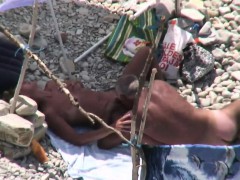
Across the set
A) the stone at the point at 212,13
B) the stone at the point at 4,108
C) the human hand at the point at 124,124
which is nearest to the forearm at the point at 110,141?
the human hand at the point at 124,124

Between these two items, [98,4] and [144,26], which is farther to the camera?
[98,4]

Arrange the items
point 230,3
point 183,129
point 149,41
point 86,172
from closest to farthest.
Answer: point 183,129 → point 86,172 → point 149,41 → point 230,3

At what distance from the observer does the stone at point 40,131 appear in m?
3.83

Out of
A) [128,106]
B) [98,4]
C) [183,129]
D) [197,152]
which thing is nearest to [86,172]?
[128,106]

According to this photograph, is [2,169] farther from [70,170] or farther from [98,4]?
[98,4]

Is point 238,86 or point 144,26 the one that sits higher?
point 144,26

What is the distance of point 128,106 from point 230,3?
178cm

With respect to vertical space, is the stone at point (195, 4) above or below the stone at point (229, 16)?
above

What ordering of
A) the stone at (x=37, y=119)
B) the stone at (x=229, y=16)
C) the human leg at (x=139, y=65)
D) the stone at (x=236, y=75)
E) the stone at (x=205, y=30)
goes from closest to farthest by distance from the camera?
the stone at (x=37, y=119), the human leg at (x=139, y=65), the stone at (x=236, y=75), the stone at (x=205, y=30), the stone at (x=229, y=16)

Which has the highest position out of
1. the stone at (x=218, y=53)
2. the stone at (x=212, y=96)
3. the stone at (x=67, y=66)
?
the stone at (x=67, y=66)

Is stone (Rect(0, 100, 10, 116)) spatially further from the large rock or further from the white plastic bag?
the white plastic bag

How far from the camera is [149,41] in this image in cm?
480

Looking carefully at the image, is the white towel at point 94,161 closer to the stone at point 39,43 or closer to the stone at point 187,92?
the stone at point 187,92

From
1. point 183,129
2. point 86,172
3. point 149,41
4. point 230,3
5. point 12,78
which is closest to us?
point 183,129
